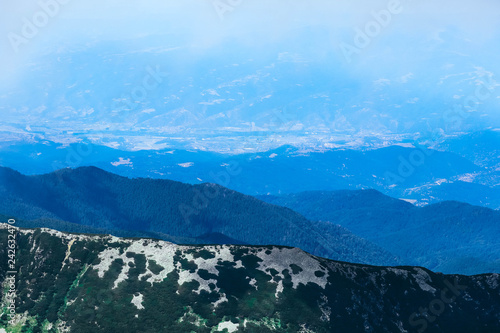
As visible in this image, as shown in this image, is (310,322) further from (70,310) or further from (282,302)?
(70,310)

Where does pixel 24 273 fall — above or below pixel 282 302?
above

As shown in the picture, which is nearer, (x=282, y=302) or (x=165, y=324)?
(x=165, y=324)

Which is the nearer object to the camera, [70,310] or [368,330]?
[70,310]

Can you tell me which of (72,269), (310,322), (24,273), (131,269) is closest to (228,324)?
(310,322)

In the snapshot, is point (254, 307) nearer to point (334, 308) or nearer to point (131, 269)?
point (334, 308)

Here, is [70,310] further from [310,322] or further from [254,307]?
[310,322]

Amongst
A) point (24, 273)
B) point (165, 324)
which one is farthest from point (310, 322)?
point (24, 273)

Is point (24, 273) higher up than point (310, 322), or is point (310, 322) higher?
point (24, 273)

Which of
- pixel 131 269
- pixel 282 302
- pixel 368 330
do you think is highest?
pixel 131 269
